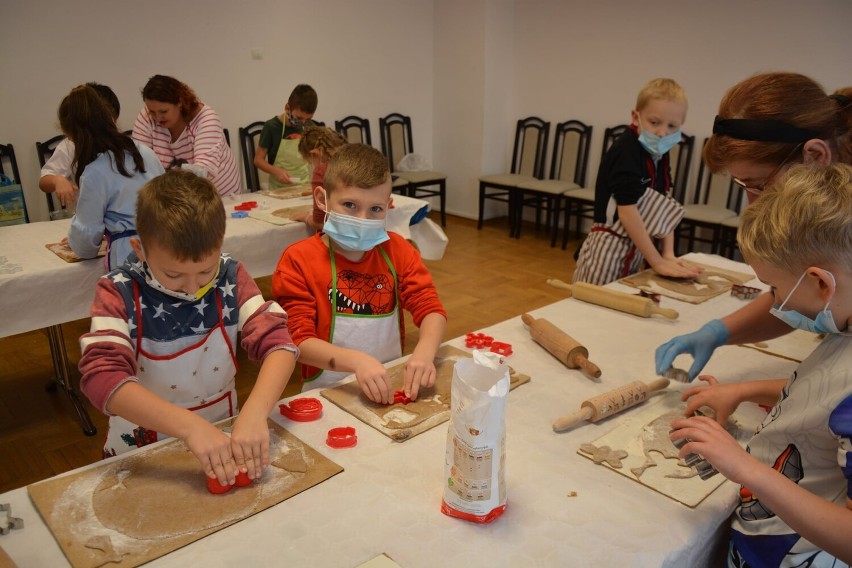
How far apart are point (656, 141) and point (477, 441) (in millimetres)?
1810

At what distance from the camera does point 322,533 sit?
1.04m

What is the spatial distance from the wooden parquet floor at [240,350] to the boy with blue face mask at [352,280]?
1.54 m

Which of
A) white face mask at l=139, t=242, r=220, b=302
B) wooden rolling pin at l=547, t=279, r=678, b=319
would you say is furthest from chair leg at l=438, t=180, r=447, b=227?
white face mask at l=139, t=242, r=220, b=302

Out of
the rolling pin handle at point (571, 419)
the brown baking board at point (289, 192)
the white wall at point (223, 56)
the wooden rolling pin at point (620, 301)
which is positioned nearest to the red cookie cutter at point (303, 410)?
the rolling pin handle at point (571, 419)

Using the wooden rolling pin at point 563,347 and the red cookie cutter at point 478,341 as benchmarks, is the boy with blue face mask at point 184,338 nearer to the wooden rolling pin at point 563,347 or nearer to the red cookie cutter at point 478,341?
the red cookie cutter at point 478,341

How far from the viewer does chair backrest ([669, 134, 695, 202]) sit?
17.3 feet

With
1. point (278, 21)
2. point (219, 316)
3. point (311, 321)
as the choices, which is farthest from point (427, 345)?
point (278, 21)

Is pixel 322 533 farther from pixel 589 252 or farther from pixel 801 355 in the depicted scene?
pixel 589 252

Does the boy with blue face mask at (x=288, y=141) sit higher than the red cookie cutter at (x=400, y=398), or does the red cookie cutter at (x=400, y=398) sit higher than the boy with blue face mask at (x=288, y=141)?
the boy with blue face mask at (x=288, y=141)

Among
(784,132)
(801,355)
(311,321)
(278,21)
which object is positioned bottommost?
(801,355)

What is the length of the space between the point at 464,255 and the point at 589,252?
3085mm

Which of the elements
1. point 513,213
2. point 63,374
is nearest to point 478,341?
point 63,374

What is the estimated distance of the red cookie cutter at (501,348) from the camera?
1724 millimetres

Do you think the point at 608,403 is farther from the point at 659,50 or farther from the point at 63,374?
the point at 659,50
